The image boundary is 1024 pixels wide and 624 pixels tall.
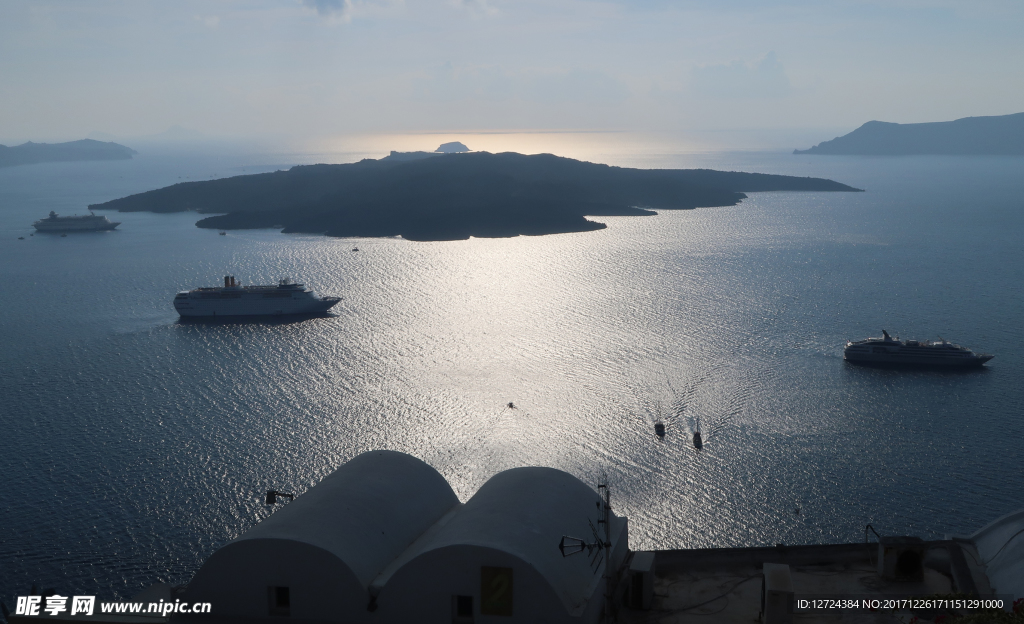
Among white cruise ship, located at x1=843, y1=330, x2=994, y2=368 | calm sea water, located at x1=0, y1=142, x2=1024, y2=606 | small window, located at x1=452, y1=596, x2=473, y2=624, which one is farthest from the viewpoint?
white cruise ship, located at x1=843, y1=330, x2=994, y2=368

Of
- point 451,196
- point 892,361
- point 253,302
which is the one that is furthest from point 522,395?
point 451,196

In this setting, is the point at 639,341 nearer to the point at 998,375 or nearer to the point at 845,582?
the point at 998,375

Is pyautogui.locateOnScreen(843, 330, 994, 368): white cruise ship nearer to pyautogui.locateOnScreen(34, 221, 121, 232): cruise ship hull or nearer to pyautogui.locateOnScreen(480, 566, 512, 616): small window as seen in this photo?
pyautogui.locateOnScreen(480, 566, 512, 616): small window

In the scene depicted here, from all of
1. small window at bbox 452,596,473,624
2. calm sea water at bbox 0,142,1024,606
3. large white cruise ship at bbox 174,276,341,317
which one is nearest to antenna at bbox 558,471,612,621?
small window at bbox 452,596,473,624

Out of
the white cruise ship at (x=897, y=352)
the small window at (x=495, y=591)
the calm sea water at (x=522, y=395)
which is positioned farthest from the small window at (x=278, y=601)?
the white cruise ship at (x=897, y=352)

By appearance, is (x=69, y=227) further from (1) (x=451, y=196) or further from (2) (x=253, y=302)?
(2) (x=253, y=302)

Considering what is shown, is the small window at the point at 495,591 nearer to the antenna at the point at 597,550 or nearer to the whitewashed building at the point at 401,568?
the whitewashed building at the point at 401,568
